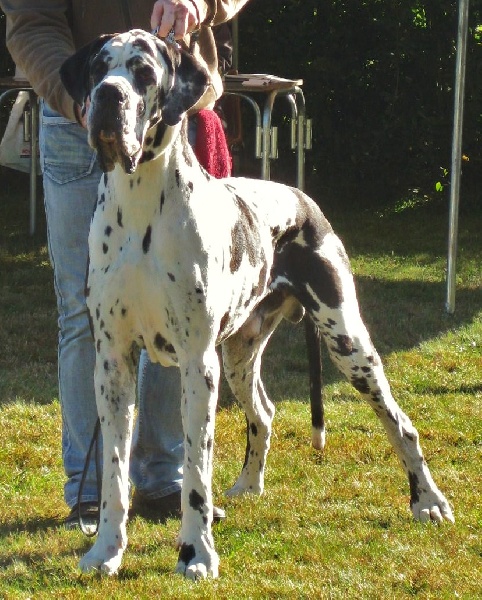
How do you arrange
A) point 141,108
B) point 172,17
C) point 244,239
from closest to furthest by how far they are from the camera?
point 141,108 < point 172,17 < point 244,239

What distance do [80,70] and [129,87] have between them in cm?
32

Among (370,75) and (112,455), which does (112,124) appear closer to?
(112,455)

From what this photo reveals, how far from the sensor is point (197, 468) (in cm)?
387

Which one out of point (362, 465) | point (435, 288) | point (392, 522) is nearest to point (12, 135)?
point (435, 288)

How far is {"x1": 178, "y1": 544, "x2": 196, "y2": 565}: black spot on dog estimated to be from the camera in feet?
12.7

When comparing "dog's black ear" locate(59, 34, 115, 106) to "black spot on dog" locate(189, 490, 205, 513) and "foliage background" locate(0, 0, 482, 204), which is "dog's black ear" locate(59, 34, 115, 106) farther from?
"foliage background" locate(0, 0, 482, 204)

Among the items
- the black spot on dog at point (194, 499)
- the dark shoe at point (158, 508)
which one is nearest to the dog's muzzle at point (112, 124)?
the black spot on dog at point (194, 499)

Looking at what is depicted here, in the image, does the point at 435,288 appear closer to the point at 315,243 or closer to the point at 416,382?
the point at 416,382

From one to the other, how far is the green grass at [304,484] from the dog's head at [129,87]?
1481 mm

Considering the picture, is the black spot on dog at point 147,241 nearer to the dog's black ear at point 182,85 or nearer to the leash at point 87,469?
the dog's black ear at point 182,85

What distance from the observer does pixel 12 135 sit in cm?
1127

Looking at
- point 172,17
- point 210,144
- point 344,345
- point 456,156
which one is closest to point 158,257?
point 172,17

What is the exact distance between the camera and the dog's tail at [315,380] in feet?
16.6

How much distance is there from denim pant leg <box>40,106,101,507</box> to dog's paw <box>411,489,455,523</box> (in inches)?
51.8
